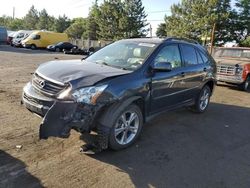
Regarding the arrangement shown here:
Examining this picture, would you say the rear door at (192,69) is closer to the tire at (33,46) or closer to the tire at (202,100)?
the tire at (202,100)

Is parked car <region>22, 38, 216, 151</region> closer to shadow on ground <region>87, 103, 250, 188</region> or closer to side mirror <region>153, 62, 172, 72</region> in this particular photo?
side mirror <region>153, 62, 172, 72</region>

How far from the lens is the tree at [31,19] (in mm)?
96819

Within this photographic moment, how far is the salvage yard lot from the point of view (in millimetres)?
3707

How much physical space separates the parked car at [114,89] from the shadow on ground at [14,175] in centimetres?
51

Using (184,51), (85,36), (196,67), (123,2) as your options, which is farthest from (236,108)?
(85,36)

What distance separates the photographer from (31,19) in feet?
323

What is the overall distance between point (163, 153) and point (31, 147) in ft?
6.68

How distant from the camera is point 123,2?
50938 millimetres

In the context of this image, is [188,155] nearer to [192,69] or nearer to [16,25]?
[192,69]

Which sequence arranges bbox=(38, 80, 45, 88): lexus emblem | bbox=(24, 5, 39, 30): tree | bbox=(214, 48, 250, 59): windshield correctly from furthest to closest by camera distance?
bbox=(24, 5, 39, 30): tree < bbox=(214, 48, 250, 59): windshield < bbox=(38, 80, 45, 88): lexus emblem

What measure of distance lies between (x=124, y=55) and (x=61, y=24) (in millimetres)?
84794

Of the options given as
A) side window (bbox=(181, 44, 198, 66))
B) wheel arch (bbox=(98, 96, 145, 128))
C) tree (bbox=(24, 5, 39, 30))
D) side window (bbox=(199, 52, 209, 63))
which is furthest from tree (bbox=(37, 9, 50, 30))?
wheel arch (bbox=(98, 96, 145, 128))

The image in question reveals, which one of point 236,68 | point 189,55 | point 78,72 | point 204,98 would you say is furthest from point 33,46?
point 78,72

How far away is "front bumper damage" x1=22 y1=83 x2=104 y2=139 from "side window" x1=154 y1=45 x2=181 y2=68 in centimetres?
172
